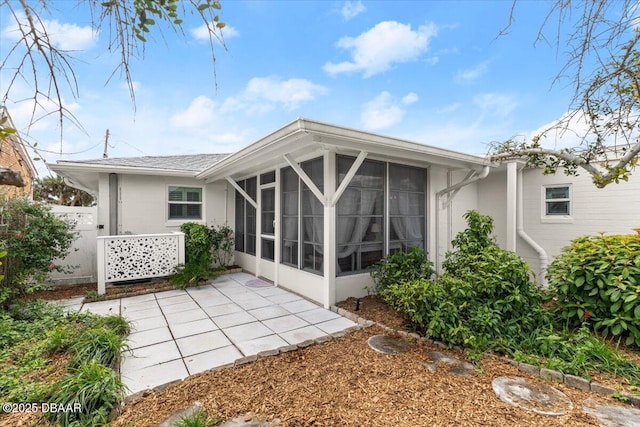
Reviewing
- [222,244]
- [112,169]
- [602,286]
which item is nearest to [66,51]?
[602,286]

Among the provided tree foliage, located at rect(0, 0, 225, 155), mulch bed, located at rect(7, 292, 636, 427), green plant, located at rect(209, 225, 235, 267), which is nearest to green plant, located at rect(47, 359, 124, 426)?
mulch bed, located at rect(7, 292, 636, 427)

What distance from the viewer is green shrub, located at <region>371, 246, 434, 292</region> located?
4281mm

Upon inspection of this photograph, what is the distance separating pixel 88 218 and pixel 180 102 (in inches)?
214

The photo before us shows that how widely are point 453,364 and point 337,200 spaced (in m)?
2.58

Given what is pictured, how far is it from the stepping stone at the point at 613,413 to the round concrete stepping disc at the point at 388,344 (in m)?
1.49

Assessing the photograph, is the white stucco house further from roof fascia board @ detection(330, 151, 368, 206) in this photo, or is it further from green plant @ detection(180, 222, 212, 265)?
green plant @ detection(180, 222, 212, 265)

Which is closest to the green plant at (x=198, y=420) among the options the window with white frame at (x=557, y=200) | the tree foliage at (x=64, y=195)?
the window with white frame at (x=557, y=200)

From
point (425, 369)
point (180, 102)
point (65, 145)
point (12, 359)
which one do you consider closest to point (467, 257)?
point (425, 369)

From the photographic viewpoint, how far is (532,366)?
2.61 m

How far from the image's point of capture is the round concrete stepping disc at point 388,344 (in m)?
3.05

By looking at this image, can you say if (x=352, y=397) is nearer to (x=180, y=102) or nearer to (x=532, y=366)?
(x=532, y=366)

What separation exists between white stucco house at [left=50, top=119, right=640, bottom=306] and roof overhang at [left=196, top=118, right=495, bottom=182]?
0.02 meters

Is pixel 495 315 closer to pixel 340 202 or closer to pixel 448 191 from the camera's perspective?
pixel 340 202

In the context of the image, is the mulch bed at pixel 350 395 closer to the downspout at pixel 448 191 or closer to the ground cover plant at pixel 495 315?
the ground cover plant at pixel 495 315
